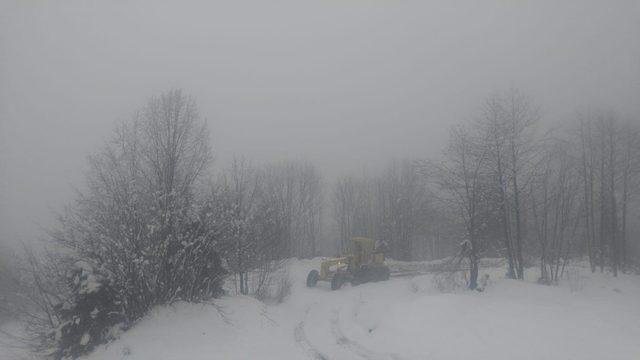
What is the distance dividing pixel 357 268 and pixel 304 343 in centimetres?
1491

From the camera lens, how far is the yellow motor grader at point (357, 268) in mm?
26656

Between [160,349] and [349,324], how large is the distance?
7.08 metres

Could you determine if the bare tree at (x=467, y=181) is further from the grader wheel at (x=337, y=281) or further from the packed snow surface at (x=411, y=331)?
the grader wheel at (x=337, y=281)

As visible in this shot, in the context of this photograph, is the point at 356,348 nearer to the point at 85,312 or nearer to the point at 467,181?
the point at 85,312

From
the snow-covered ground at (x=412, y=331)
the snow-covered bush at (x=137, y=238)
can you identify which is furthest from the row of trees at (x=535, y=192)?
the snow-covered bush at (x=137, y=238)

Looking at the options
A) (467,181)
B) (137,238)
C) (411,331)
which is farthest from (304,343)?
(467,181)

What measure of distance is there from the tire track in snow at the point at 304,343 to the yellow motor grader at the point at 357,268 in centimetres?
1080

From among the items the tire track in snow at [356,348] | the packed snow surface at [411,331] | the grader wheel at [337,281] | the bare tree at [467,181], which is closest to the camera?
the packed snow surface at [411,331]

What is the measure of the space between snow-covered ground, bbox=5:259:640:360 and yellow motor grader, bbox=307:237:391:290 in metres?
9.53

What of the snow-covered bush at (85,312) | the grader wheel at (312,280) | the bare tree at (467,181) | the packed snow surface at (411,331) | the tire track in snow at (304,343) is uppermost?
the bare tree at (467,181)

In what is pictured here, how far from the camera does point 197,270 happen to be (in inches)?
526

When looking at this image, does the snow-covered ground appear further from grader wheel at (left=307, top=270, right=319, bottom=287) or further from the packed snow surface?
grader wheel at (left=307, top=270, right=319, bottom=287)

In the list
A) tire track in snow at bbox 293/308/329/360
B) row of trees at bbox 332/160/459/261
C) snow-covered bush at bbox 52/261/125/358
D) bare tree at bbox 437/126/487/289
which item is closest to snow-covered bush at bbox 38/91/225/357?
snow-covered bush at bbox 52/261/125/358

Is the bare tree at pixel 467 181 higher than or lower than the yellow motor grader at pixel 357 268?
higher
